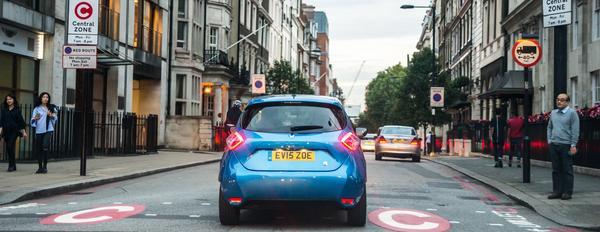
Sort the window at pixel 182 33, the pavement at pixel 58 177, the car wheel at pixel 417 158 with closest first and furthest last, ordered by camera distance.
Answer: the pavement at pixel 58 177, the car wheel at pixel 417 158, the window at pixel 182 33

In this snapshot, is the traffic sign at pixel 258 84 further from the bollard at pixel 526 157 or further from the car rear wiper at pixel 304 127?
the car rear wiper at pixel 304 127

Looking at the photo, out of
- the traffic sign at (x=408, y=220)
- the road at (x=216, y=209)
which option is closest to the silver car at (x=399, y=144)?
the road at (x=216, y=209)

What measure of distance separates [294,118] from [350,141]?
702mm

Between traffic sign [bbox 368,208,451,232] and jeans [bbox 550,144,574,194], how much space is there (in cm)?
301

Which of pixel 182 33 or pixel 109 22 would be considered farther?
pixel 182 33

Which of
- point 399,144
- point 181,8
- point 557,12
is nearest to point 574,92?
point 399,144

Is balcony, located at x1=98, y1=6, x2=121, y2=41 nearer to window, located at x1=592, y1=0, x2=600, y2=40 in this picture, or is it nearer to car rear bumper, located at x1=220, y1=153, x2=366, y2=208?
window, located at x1=592, y1=0, x2=600, y2=40

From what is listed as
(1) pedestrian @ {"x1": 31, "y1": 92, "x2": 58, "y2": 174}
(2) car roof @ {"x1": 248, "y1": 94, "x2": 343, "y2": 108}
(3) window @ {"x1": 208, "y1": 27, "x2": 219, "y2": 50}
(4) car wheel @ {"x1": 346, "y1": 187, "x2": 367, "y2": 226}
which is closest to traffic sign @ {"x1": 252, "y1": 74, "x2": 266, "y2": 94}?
(3) window @ {"x1": 208, "y1": 27, "x2": 219, "y2": 50}

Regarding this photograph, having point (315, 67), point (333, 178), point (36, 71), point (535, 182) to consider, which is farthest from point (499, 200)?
point (315, 67)

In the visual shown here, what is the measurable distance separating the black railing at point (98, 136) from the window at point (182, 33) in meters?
8.94

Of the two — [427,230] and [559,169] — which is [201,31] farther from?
[427,230]

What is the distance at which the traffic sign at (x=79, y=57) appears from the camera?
13.1m

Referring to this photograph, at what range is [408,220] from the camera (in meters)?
8.27

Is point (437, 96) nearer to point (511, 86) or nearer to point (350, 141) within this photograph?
Result: point (511, 86)
